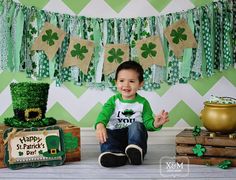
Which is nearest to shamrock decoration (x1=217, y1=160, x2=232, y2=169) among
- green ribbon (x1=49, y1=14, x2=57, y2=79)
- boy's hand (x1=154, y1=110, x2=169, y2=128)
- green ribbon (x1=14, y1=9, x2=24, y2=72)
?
boy's hand (x1=154, y1=110, x2=169, y2=128)

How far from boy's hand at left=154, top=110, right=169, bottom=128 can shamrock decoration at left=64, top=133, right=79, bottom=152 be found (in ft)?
1.25

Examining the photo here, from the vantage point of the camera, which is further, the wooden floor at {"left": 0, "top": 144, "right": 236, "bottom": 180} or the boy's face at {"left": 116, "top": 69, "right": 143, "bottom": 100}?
the boy's face at {"left": 116, "top": 69, "right": 143, "bottom": 100}

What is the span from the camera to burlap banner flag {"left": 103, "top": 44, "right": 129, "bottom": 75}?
2293 millimetres

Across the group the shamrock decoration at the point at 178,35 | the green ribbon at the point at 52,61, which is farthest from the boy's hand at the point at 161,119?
the green ribbon at the point at 52,61

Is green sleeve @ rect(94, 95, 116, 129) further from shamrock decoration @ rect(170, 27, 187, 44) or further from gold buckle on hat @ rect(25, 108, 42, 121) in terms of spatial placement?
shamrock decoration @ rect(170, 27, 187, 44)

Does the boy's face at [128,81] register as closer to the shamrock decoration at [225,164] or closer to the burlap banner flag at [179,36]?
the burlap banner flag at [179,36]

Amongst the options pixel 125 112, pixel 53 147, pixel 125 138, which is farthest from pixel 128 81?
pixel 53 147

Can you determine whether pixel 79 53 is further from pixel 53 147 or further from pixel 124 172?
pixel 124 172

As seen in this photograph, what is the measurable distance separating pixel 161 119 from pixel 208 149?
0.82 feet

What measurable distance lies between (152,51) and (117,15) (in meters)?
0.29

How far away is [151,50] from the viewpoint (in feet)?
7.52

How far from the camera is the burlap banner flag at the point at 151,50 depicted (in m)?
2.29

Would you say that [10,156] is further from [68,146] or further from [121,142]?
[121,142]

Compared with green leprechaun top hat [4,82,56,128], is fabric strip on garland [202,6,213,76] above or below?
above
